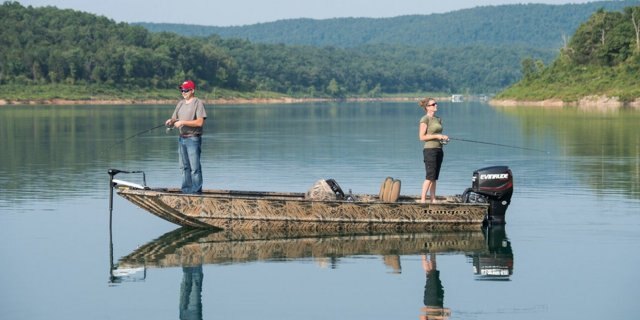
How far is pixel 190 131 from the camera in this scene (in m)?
19.8

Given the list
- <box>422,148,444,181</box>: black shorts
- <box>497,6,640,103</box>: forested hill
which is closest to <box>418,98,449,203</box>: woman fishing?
<box>422,148,444,181</box>: black shorts

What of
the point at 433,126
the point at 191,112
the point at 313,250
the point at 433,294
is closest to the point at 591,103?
the point at 433,126

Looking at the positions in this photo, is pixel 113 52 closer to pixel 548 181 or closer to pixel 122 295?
pixel 548 181

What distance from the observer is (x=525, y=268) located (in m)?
16.4

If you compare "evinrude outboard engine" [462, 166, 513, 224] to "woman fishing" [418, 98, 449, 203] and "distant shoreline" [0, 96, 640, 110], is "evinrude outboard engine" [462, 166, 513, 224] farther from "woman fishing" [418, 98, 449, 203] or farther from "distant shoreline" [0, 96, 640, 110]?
"distant shoreline" [0, 96, 640, 110]

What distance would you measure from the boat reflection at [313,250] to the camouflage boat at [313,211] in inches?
6.8

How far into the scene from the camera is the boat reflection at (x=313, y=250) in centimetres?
1611

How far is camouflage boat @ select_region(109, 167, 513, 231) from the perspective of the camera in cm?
1939


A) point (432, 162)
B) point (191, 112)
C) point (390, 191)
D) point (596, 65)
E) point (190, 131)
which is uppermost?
point (596, 65)

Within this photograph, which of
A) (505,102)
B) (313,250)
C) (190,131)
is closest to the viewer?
(313,250)

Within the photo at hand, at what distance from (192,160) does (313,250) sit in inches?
123

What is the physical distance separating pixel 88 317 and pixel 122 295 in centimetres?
124

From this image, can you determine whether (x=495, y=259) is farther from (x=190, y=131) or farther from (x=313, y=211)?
(x=190, y=131)

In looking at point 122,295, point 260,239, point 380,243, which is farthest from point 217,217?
point 122,295
